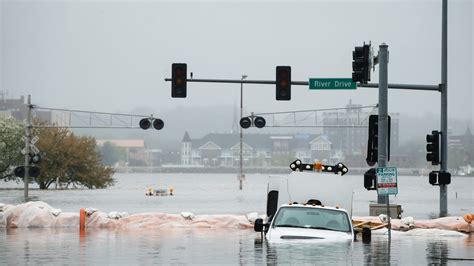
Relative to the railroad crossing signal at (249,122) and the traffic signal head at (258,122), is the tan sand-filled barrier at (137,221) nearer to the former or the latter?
the railroad crossing signal at (249,122)

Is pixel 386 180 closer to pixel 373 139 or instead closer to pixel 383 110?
pixel 373 139

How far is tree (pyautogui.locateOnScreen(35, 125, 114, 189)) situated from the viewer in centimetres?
11731

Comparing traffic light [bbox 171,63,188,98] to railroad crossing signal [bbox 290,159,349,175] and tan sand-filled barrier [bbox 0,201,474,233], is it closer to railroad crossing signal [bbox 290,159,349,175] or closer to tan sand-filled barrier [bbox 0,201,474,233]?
tan sand-filled barrier [bbox 0,201,474,233]

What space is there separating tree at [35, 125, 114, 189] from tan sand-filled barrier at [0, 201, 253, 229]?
7505 centimetres

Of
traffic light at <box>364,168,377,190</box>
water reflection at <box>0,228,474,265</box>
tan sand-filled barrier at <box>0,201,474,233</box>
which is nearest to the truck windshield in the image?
water reflection at <box>0,228,474,265</box>

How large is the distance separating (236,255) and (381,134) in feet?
30.8

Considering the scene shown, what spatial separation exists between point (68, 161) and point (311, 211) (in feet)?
302

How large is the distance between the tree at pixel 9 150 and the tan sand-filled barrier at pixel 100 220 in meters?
79.1

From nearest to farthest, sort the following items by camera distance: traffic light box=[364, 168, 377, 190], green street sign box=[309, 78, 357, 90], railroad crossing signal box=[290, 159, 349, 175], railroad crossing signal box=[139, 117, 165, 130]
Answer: railroad crossing signal box=[290, 159, 349, 175], traffic light box=[364, 168, 377, 190], green street sign box=[309, 78, 357, 90], railroad crossing signal box=[139, 117, 165, 130]

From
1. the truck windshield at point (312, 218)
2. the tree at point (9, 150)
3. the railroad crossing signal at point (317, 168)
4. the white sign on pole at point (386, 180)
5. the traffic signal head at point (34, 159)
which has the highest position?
the tree at point (9, 150)

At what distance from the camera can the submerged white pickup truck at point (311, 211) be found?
25766 millimetres

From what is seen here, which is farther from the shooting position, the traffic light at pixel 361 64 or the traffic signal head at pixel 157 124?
the traffic signal head at pixel 157 124

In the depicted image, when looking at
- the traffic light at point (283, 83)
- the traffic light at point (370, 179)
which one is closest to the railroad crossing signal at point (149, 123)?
the traffic light at point (283, 83)

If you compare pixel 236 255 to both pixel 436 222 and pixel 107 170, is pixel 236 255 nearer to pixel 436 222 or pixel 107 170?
pixel 436 222
